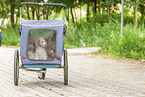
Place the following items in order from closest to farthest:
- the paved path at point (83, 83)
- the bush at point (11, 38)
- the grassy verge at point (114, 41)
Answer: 1. the paved path at point (83, 83)
2. the grassy verge at point (114, 41)
3. the bush at point (11, 38)

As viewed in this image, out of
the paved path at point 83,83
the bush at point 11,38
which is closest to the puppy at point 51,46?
the paved path at point 83,83

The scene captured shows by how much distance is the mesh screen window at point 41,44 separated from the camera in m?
7.12

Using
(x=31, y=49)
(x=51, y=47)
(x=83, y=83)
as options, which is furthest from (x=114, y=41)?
(x=31, y=49)

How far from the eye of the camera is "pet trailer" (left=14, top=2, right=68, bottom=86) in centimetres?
707

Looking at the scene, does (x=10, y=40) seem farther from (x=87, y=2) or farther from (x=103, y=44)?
(x=103, y=44)

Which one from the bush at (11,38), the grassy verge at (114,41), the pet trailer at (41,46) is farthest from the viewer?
the bush at (11,38)

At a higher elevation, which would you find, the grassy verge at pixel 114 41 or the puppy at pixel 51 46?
the puppy at pixel 51 46

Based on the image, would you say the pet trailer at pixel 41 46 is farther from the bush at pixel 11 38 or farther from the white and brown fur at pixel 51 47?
the bush at pixel 11 38

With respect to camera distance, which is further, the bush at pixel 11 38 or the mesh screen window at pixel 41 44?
the bush at pixel 11 38

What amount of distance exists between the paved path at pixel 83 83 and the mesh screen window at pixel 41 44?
61 centimetres

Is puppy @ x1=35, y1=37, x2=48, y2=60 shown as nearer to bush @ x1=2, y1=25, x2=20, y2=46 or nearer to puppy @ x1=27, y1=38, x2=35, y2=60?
puppy @ x1=27, y1=38, x2=35, y2=60

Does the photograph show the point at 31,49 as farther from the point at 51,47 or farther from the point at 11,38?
the point at 11,38

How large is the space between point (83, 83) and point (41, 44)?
4.08 feet

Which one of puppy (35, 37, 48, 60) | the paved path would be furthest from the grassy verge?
puppy (35, 37, 48, 60)
